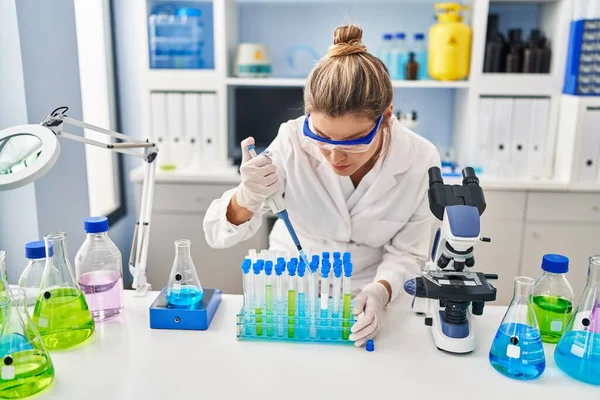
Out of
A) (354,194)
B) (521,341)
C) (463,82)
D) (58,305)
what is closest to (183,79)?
(463,82)

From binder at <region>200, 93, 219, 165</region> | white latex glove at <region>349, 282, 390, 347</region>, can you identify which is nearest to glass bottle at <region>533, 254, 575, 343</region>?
white latex glove at <region>349, 282, 390, 347</region>

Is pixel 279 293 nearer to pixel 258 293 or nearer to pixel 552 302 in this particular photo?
pixel 258 293

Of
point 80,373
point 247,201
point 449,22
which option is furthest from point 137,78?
point 80,373

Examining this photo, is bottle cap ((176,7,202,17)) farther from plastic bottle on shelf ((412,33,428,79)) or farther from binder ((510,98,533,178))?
binder ((510,98,533,178))

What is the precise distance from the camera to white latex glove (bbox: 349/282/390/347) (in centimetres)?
106

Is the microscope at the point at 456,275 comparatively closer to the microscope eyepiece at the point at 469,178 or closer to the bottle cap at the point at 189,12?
the microscope eyepiece at the point at 469,178

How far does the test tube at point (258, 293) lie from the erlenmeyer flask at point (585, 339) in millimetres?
589

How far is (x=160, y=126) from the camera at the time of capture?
9.17 ft

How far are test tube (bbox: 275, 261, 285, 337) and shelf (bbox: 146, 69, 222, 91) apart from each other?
6.07 feet

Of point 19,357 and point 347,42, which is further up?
point 347,42

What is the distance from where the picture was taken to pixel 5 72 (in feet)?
5.89

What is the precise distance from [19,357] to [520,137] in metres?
2.49

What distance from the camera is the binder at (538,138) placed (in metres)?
2.64

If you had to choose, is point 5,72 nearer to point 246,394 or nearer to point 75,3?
point 75,3
